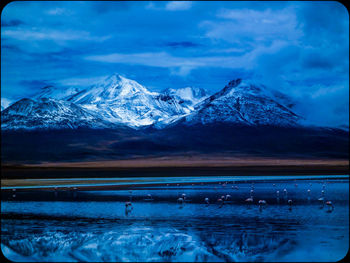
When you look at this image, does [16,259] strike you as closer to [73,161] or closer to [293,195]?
[293,195]

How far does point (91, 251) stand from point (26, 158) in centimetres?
11043

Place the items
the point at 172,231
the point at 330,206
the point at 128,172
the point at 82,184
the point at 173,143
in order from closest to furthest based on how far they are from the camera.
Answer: the point at 172,231 < the point at 330,206 < the point at 82,184 < the point at 128,172 < the point at 173,143

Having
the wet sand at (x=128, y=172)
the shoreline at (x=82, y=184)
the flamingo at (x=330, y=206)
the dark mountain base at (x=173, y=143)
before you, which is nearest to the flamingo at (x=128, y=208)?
the flamingo at (x=330, y=206)

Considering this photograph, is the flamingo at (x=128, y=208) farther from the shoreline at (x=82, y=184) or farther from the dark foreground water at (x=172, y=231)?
the shoreline at (x=82, y=184)

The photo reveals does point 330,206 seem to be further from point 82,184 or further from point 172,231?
point 82,184

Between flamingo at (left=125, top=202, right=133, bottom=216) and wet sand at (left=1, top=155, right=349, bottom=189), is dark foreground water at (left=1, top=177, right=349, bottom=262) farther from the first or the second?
wet sand at (left=1, top=155, right=349, bottom=189)

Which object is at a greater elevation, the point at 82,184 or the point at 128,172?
the point at 128,172

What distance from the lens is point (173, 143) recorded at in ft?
513

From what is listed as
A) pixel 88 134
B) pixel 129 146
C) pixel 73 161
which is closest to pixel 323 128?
pixel 129 146

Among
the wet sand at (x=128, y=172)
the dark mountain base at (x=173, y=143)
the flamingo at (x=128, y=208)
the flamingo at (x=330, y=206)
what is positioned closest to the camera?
the flamingo at (x=128, y=208)

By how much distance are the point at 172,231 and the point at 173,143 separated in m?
134

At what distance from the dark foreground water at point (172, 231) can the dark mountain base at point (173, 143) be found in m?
90.7

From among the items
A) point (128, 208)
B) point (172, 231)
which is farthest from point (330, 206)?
point (172, 231)

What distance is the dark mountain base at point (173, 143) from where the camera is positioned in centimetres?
13425
